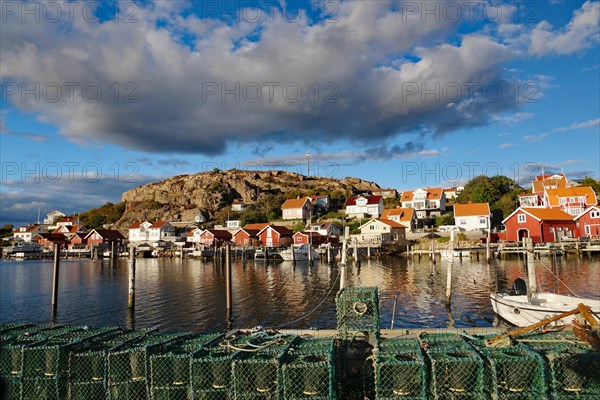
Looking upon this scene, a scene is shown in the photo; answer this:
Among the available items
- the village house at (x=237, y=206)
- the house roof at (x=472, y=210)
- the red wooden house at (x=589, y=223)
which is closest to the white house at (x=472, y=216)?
the house roof at (x=472, y=210)

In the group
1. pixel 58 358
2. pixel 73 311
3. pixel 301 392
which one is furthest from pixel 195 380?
pixel 73 311

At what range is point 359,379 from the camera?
7.88 meters

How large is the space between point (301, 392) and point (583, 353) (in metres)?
4.41

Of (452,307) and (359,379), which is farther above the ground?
(359,379)

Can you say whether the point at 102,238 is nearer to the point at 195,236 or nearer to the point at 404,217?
the point at 195,236

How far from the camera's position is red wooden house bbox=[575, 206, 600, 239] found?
194 ft

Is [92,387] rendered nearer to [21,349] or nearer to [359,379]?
[21,349]

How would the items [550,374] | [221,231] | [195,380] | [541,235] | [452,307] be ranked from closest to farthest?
[550,374] → [195,380] → [452,307] → [541,235] → [221,231]

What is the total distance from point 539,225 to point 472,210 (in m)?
17.2

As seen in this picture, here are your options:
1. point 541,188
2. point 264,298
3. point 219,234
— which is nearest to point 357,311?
point 264,298

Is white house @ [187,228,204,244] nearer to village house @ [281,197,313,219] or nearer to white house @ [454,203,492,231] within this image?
village house @ [281,197,313,219]

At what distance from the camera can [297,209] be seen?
4026 inches

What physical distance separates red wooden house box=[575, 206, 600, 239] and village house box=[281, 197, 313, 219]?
55724 millimetres

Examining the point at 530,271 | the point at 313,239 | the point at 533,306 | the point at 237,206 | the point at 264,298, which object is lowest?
the point at 264,298
